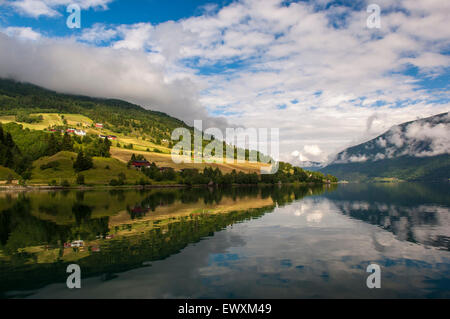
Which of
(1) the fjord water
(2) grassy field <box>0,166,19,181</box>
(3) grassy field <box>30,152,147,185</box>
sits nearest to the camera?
(1) the fjord water

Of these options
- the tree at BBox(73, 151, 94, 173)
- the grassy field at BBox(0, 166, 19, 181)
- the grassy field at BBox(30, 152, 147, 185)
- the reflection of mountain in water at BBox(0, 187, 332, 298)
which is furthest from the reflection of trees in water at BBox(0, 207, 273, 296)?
the tree at BBox(73, 151, 94, 173)

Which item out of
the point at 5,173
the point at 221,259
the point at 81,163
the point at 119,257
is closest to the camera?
the point at 119,257

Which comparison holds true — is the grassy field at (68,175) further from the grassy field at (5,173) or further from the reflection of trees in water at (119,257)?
the reflection of trees in water at (119,257)

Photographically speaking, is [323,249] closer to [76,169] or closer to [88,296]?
[88,296]

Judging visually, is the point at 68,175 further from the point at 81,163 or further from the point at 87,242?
the point at 87,242

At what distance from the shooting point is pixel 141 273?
74.5ft

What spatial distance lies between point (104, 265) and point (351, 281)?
19917mm

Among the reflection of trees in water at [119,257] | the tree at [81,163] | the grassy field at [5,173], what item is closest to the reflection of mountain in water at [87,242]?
the reflection of trees in water at [119,257]

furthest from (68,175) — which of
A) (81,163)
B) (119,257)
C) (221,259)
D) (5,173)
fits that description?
(221,259)

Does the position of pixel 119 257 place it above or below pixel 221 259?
above

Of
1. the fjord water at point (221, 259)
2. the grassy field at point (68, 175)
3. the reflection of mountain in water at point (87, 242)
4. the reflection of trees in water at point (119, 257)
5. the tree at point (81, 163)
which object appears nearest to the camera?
the fjord water at point (221, 259)

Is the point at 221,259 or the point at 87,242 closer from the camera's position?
the point at 221,259

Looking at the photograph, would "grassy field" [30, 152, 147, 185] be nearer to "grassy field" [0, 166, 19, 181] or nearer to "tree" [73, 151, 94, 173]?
"tree" [73, 151, 94, 173]
